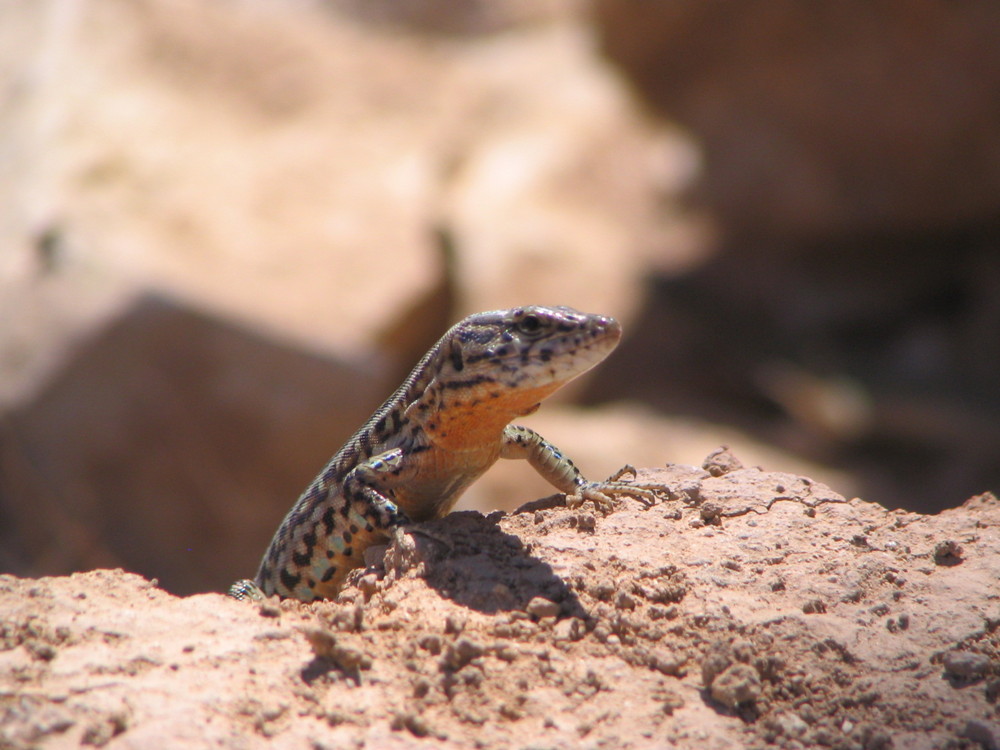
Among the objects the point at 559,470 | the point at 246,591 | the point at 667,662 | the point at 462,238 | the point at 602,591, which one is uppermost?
the point at 462,238

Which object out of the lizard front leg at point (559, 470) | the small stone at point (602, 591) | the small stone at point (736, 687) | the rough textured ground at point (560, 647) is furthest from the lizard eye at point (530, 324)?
the small stone at point (736, 687)

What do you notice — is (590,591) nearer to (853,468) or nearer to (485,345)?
(485,345)

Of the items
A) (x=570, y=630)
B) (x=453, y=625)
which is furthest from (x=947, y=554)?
(x=453, y=625)

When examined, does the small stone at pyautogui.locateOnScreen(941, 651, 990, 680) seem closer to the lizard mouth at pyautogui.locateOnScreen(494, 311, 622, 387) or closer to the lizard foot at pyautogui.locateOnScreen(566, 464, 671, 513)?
the lizard foot at pyautogui.locateOnScreen(566, 464, 671, 513)

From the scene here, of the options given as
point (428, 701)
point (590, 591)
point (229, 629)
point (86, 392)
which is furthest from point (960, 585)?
point (86, 392)

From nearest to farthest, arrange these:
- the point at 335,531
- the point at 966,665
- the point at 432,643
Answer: the point at 966,665 → the point at 432,643 → the point at 335,531

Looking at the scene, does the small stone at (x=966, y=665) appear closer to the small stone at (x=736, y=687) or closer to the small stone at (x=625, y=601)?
the small stone at (x=736, y=687)

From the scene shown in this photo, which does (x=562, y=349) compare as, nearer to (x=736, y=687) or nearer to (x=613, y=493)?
(x=613, y=493)
